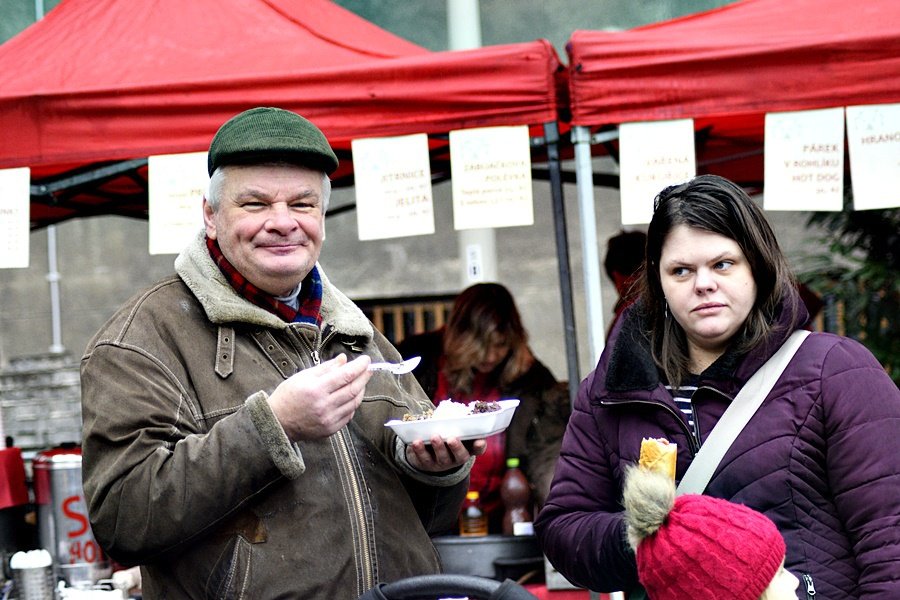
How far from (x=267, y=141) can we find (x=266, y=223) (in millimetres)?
161

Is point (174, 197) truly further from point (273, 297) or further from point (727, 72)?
point (727, 72)

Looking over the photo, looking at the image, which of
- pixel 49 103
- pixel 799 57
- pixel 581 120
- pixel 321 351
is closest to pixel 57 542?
pixel 49 103

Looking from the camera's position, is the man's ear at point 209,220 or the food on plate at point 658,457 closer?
the food on plate at point 658,457

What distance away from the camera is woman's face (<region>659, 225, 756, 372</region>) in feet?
7.06

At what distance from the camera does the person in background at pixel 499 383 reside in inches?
160

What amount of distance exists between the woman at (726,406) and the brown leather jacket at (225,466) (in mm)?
337

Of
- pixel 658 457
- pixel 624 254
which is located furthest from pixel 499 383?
pixel 658 457

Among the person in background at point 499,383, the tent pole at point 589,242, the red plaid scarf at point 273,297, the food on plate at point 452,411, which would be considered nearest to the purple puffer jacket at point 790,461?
the food on plate at point 452,411

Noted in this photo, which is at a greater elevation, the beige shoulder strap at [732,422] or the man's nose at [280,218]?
the man's nose at [280,218]

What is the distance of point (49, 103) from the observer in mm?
3395

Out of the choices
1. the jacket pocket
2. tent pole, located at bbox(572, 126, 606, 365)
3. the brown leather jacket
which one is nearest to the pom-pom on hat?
the brown leather jacket

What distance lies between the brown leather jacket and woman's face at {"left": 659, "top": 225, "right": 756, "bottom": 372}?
0.62 metres

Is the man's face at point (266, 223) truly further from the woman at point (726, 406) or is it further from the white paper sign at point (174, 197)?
the white paper sign at point (174, 197)

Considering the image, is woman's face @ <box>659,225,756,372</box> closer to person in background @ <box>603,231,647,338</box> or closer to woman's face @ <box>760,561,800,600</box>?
woman's face @ <box>760,561,800,600</box>
